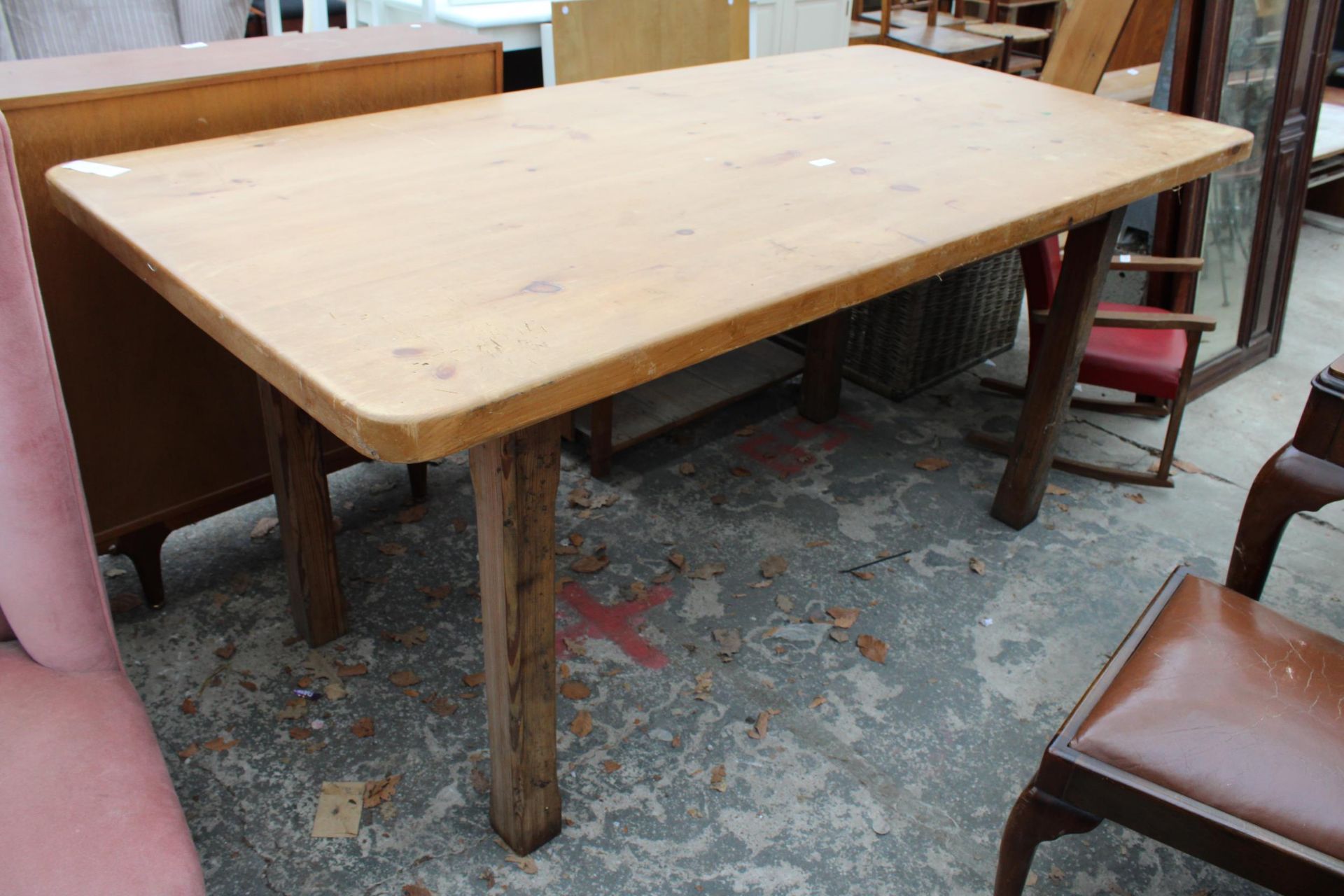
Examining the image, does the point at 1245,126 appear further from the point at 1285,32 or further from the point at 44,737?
the point at 44,737

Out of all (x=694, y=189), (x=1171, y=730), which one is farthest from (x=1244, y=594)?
(x=694, y=189)

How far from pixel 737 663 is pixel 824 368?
1115 mm

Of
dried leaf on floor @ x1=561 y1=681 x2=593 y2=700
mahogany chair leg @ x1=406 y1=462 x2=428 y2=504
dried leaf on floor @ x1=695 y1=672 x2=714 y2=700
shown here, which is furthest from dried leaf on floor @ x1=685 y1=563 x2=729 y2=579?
mahogany chair leg @ x1=406 y1=462 x2=428 y2=504

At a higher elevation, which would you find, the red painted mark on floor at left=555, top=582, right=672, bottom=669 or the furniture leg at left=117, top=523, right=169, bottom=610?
the furniture leg at left=117, top=523, right=169, bottom=610

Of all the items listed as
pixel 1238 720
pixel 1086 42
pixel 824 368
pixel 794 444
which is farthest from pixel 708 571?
pixel 1086 42

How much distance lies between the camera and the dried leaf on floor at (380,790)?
1.75 metres

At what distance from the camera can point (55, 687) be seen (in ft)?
3.91

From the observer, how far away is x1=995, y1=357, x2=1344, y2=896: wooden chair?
1137mm

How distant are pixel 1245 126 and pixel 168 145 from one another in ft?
9.50

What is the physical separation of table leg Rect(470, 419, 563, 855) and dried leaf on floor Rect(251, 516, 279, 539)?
105 cm

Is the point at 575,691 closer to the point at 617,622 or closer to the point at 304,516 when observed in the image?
the point at 617,622

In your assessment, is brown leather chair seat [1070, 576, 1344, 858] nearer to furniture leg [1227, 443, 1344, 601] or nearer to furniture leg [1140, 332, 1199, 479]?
furniture leg [1227, 443, 1344, 601]

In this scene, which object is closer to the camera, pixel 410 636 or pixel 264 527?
pixel 410 636

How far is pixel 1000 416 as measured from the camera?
3121 mm
